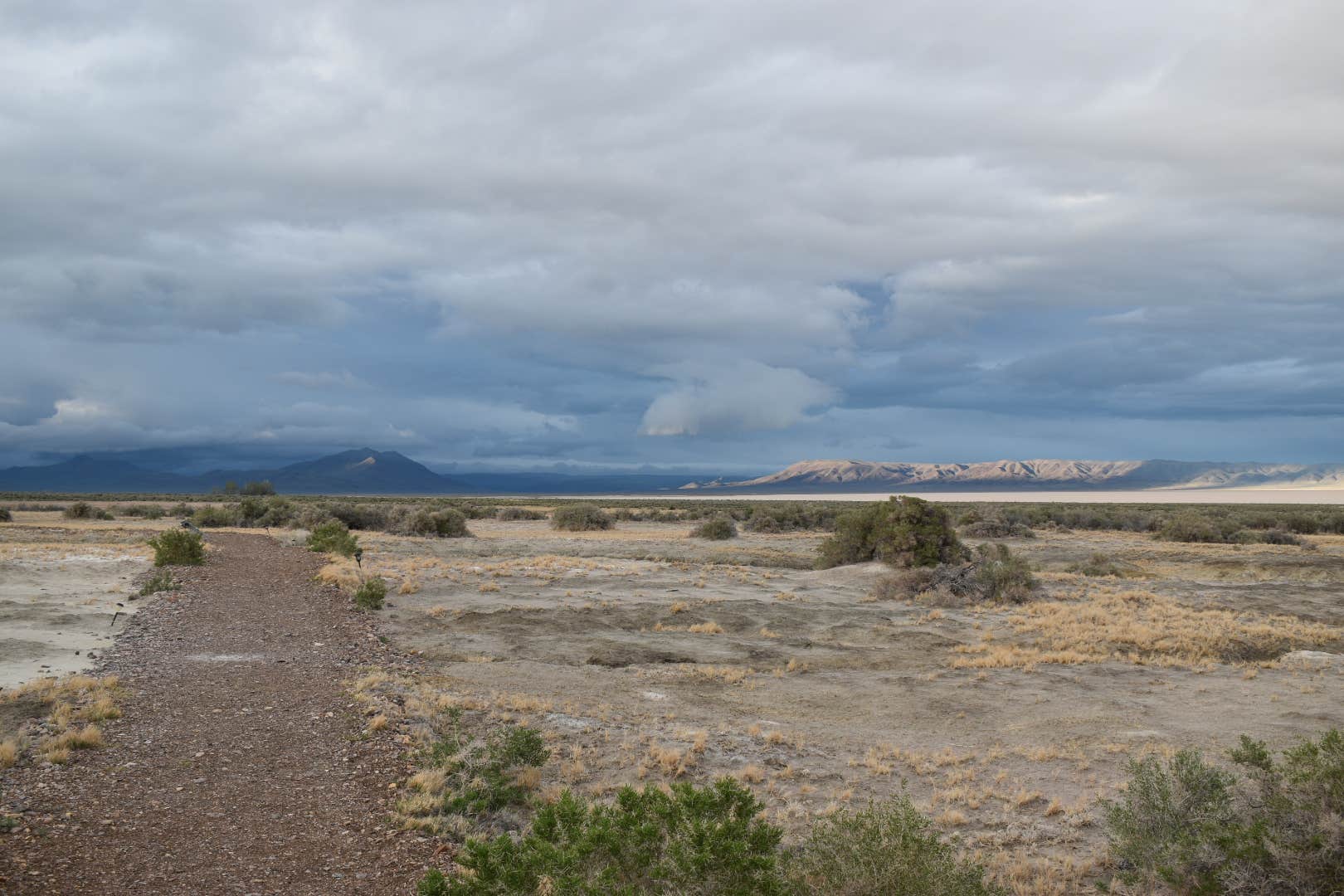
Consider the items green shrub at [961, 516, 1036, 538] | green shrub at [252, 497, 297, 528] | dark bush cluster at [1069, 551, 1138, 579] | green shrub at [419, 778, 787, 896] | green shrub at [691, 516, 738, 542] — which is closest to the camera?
green shrub at [419, 778, 787, 896]

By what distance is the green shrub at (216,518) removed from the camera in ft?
183

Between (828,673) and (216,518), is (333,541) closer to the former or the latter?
(828,673)

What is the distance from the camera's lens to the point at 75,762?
8695 millimetres

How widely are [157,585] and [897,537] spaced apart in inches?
969

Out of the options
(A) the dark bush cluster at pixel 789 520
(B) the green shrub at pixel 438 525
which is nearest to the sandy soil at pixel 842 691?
(B) the green shrub at pixel 438 525

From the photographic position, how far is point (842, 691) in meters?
15.2

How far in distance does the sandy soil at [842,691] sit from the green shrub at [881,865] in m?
1.90

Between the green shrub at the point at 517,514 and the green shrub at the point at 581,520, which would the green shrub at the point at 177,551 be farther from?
the green shrub at the point at 517,514

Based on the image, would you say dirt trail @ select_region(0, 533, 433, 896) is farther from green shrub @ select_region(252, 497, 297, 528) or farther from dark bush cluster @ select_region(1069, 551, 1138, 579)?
green shrub @ select_region(252, 497, 297, 528)

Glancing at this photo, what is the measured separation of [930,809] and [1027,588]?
18.5m

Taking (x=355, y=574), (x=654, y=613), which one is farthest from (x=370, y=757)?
(x=355, y=574)

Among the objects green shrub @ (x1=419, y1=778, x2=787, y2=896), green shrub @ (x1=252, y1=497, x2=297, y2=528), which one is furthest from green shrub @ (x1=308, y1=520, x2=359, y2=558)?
green shrub @ (x1=419, y1=778, x2=787, y2=896)

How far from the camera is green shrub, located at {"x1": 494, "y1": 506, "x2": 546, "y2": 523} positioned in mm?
72250

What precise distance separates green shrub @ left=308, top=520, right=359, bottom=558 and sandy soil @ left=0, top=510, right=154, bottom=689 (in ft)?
19.9
